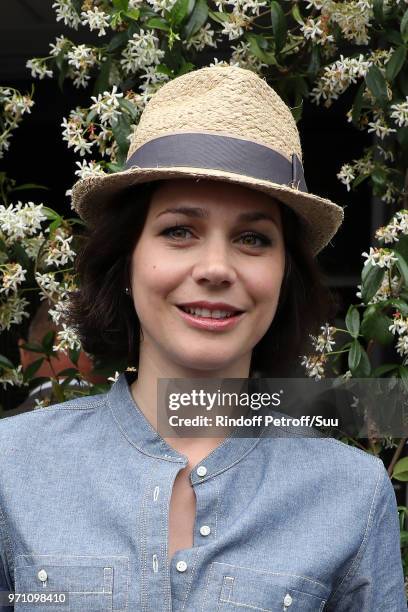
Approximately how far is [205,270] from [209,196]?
0.12 m

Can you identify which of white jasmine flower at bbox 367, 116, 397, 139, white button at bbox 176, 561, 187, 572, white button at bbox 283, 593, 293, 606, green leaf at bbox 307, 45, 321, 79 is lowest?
white button at bbox 283, 593, 293, 606

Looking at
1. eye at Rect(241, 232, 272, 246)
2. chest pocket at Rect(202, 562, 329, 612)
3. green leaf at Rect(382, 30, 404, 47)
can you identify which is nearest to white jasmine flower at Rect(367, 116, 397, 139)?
green leaf at Rect(382, 30, 404, 47)

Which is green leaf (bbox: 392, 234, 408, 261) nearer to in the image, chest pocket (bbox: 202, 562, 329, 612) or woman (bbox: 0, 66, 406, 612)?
woman (bbox: 0, 66, 406, 612)

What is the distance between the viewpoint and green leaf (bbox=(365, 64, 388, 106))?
→ 188 centimetres

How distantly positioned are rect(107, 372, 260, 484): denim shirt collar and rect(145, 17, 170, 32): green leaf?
82cm

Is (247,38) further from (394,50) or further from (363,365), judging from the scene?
(363,365)

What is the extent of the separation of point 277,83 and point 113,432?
1.02m

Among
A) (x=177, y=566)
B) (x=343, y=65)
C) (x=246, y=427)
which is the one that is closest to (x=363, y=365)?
(x=246, y=427)

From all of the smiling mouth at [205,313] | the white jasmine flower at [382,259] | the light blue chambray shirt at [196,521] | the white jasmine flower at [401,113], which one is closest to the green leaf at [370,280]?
the white jasmine flower at [382,259]

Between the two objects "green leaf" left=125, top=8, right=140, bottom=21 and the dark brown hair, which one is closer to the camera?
the dark brown hair

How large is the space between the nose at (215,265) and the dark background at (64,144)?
1218mm

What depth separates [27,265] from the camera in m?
1.96

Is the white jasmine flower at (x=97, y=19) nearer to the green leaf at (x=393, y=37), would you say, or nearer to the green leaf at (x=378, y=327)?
the green leaf at (x=393, y=37)

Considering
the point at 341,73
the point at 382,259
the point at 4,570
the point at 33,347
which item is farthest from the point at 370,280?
the point at 4,570
